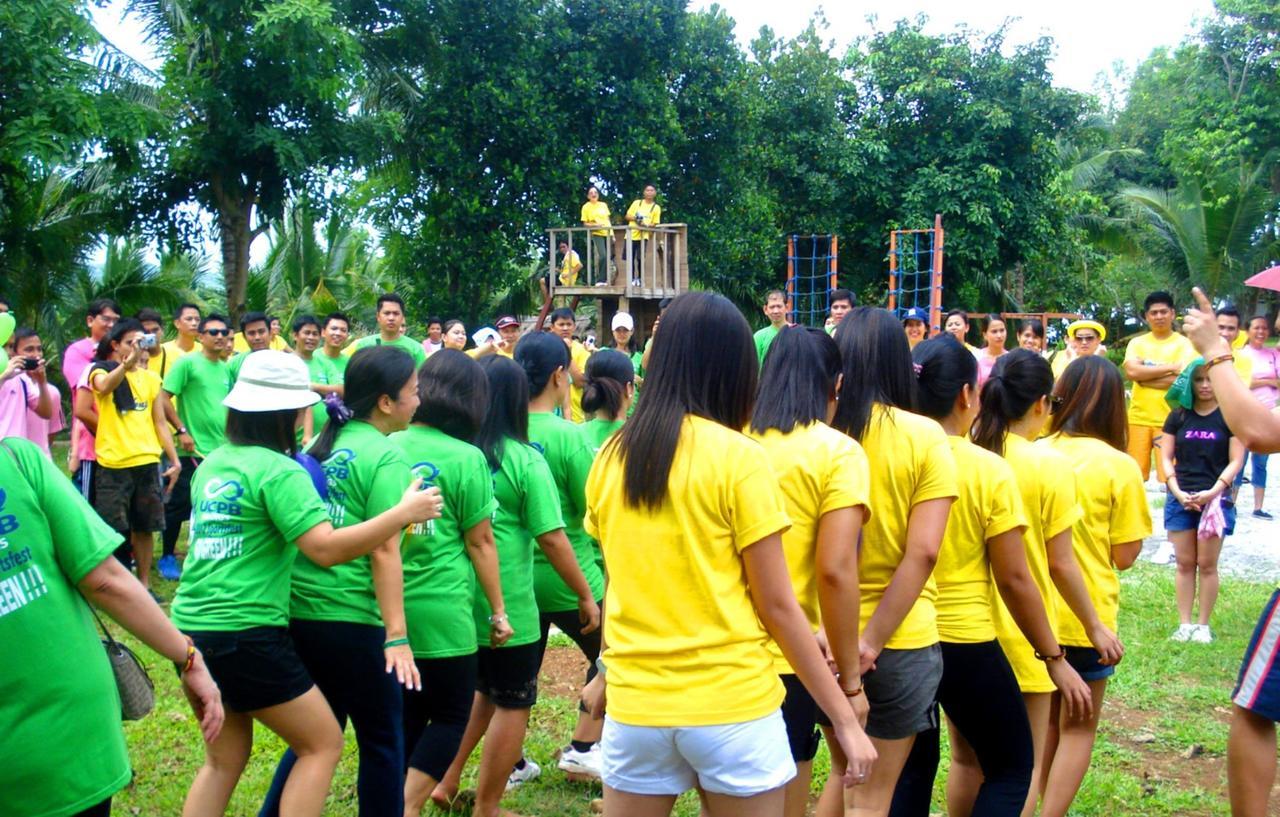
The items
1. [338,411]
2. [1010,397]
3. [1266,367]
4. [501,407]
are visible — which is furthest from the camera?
[1266,367]

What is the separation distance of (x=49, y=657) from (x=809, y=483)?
5.96 ft

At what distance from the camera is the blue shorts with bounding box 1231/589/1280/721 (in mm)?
3588

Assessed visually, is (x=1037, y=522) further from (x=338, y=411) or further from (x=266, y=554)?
(x=266, y=554)

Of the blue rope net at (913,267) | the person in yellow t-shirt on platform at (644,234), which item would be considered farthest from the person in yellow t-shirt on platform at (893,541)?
the blue rope net at (913,267)

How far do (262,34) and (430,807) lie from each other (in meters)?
15.9

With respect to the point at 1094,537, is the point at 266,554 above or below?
above

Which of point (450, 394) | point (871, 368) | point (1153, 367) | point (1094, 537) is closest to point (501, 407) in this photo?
point (450, 394)

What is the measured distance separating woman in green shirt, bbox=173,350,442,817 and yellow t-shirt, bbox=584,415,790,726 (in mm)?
956

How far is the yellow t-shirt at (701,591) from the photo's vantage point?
8.55 feet

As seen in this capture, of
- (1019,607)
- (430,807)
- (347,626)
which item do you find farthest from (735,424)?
(430,807)

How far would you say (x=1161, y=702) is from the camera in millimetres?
5918

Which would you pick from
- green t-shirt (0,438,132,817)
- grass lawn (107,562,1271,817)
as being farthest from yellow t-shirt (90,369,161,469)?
green t-shirt (0,438,132,817)

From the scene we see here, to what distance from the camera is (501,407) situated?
4223 mm

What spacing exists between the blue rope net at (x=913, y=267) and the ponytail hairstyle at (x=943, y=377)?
781 inches
